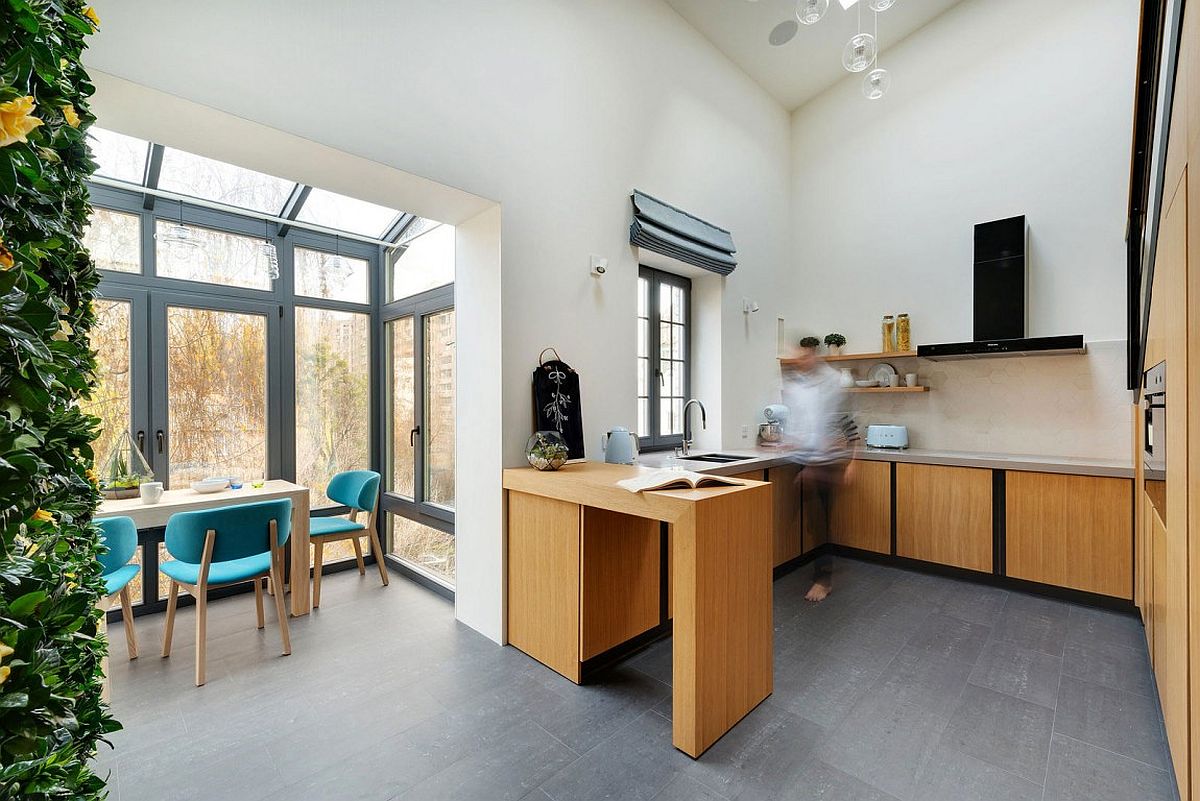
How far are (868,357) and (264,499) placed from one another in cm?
458

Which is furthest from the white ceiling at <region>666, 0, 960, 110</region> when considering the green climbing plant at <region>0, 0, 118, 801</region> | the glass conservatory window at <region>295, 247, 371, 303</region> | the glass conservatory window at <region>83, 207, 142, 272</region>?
the green climbing plant at <region>0, 0, 118, 801</region>

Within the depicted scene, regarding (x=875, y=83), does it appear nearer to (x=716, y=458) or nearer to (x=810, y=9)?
(x=810, y=9)

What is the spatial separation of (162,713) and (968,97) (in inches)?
249

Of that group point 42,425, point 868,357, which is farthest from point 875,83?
point 42,425

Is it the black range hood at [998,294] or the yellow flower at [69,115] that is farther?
the black range hood at [998,294]

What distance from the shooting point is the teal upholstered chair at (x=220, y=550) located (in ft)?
7.75

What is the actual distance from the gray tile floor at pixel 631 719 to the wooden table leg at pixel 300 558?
0.19 metres

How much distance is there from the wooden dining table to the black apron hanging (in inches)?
63.1

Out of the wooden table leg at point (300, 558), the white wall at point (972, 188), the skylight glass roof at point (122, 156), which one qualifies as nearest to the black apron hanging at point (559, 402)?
the wooden table leg at point (300, 558)

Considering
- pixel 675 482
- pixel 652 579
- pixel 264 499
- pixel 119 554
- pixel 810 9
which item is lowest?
pixel 652 579

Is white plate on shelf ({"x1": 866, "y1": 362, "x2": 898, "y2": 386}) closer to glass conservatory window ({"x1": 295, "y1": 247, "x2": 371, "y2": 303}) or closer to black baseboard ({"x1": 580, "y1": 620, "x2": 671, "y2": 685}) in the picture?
black baseboard ({"x1": 580, "y1": 620, "x2": 671, "y2": 685})

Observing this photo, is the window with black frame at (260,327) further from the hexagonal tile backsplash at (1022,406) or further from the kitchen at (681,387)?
the hexagonal tile backsplash at (1022,406)

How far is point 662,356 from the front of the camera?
3980 millimetres

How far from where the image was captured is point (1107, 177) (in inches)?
136
